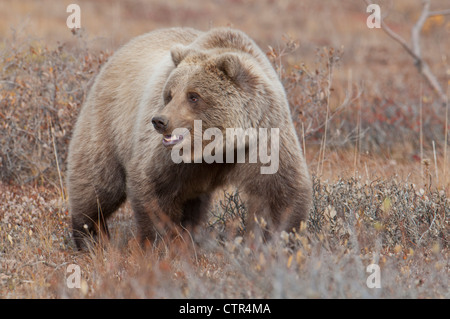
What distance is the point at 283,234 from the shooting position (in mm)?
3582

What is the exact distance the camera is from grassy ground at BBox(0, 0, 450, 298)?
3.38 metres

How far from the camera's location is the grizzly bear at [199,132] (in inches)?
155

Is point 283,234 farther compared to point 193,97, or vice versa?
point 193,97

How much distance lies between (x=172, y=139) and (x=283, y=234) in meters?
0.93

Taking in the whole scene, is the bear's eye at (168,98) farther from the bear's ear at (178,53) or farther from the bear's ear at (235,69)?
the bear's ear at (235,69)

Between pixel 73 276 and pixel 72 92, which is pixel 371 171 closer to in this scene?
pixel 72 92

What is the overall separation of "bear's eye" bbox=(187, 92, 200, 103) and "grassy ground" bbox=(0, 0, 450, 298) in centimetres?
89

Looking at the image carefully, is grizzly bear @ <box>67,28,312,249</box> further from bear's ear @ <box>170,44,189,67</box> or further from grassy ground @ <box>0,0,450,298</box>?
grassy ground @ <box>0,0,450,298</box>

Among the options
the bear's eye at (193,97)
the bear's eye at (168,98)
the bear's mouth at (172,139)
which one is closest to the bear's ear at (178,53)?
the bear's eye at (168,98)

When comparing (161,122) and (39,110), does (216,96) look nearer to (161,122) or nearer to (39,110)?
(161,122)

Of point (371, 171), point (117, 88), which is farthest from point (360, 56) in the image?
point (117, 88)

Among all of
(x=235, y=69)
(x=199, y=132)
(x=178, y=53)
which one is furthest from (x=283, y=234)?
(x=178, y=53)

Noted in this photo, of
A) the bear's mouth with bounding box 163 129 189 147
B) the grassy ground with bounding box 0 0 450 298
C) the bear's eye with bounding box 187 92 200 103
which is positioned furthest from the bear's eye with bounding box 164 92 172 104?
the grassy ground with bounding box 0 0 450 298

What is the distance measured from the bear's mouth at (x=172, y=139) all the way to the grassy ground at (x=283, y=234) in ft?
2.21
